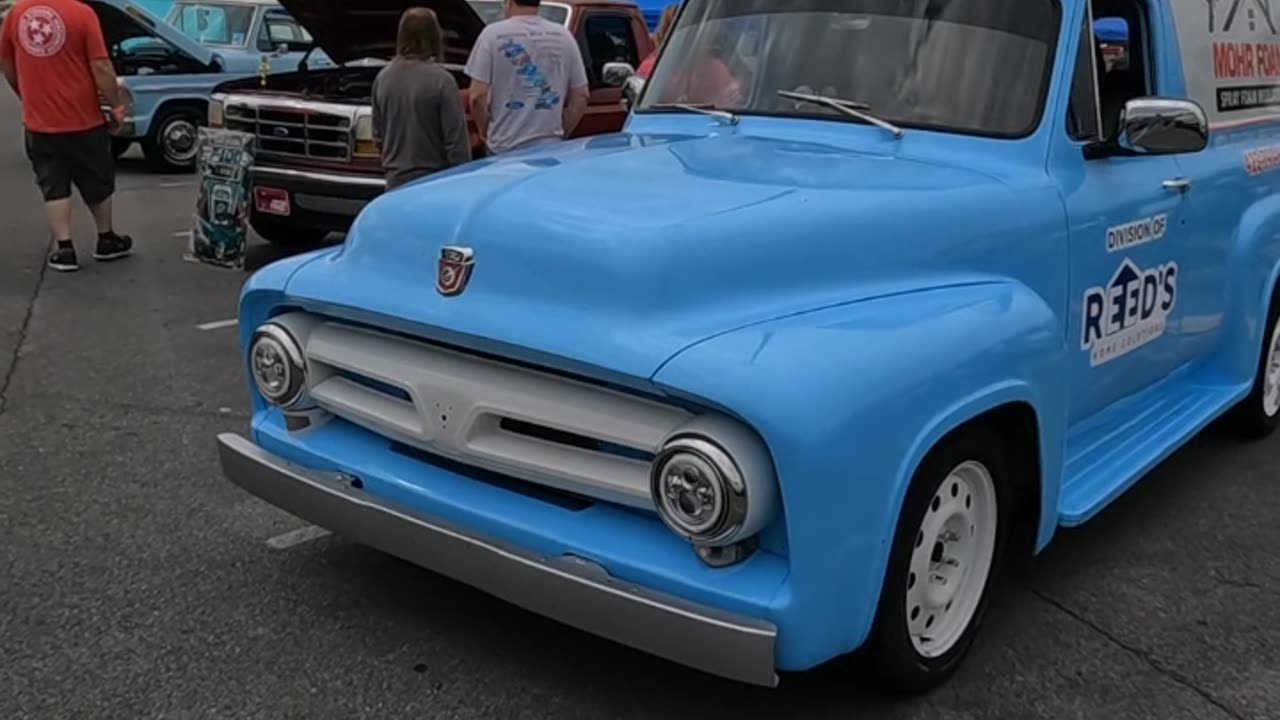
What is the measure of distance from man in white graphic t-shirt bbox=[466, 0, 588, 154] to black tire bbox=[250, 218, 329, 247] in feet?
8.88

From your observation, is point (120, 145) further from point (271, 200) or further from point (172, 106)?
point (271, 200)

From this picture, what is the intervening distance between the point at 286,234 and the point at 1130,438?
7204mm

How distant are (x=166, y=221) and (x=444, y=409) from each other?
Answer: 29.1ft

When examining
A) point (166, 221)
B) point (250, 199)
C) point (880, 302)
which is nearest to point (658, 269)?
point (880, 302)

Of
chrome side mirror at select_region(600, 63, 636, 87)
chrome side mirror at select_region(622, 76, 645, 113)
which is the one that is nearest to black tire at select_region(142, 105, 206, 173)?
chrome side mirror at select_region(600, 63, 636, 87)

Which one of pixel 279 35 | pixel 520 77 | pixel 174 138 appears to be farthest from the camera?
pixel 279 35

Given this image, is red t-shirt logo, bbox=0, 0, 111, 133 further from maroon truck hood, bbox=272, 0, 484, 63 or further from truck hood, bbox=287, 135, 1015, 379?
truck hood, bbox=287, 135, 1015, 379

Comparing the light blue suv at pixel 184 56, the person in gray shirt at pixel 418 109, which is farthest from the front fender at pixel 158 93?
the person in gray shirt at pixel 418 109

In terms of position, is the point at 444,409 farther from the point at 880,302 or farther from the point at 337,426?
the point at 880,302

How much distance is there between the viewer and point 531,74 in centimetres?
711

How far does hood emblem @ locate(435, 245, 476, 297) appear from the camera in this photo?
321 centimetres

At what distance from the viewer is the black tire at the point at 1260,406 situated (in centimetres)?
543

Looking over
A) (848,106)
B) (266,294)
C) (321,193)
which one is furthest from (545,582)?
(321,193)

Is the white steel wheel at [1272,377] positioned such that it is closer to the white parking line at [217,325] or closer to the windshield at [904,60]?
the windshield at [904,60]
